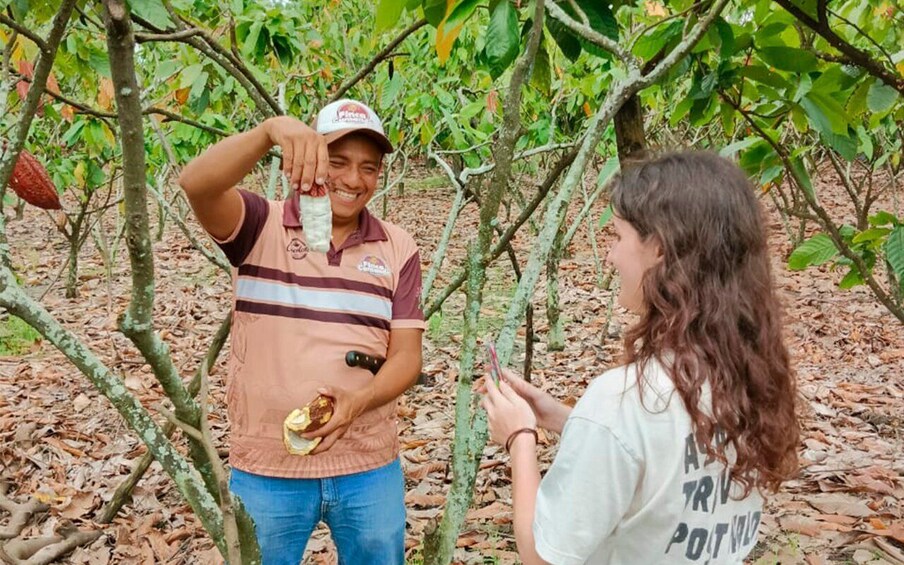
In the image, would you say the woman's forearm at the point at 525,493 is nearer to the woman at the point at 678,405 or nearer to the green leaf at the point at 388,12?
the woman at the point at 678,405

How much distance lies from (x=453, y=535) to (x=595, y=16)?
1.07 meters

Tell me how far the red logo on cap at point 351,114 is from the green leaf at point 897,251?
1.23 m

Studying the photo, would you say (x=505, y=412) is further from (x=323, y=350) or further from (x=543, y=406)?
(x=323, y=350)

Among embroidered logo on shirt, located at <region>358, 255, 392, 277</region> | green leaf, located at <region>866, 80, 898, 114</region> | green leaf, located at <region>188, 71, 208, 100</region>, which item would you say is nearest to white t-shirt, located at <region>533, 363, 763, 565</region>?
embroidered logo on shirt, located at <region>358, 255, 392, 277</region>

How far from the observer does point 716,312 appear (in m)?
1.01

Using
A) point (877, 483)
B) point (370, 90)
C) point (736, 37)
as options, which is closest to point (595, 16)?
point (736, 37)

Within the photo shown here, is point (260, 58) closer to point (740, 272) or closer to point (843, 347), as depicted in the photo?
point (740, 272)

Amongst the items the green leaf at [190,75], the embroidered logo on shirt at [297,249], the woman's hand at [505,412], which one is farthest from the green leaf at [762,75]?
the green leaf at [190,75]

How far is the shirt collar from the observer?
1.60 metres

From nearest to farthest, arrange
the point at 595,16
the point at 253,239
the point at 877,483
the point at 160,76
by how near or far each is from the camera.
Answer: the point at 595,16
the point at 253,239
the point at 160,76
the point at 877,483

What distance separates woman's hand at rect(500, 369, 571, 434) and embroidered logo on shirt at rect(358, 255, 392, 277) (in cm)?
42

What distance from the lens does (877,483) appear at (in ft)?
9.29

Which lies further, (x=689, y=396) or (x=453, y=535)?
(x=453, y=535)

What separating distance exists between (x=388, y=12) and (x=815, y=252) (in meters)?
1.24
